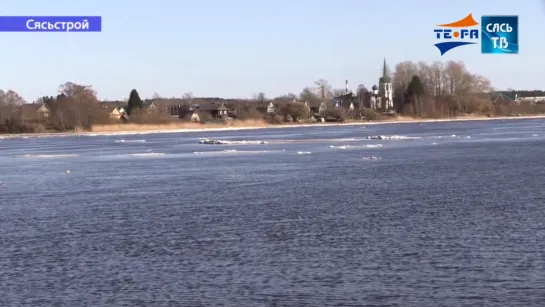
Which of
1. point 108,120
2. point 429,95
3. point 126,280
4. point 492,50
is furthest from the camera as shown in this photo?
point 429,95

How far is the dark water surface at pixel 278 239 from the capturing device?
9.57 meters

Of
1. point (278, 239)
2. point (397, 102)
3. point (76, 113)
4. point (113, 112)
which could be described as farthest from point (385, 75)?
point (278, 239)

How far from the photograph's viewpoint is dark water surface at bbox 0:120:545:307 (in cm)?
957

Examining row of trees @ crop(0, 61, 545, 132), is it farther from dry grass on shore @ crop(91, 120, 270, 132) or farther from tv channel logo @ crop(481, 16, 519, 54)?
tv channel logo @ crop(481, 16, 519, 54)

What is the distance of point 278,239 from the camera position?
13031mm

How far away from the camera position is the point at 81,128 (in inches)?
3361

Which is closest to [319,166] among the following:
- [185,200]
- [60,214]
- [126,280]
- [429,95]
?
[185,200]

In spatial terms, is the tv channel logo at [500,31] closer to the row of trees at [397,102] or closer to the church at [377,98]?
the row of trees at [397,102]

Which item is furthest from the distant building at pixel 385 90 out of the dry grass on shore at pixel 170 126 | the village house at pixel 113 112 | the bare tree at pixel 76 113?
the bare tree at pixel 76 113

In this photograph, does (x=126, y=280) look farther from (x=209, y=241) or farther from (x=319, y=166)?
(x=319, y=166)

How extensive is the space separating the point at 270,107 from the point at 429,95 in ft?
92.3

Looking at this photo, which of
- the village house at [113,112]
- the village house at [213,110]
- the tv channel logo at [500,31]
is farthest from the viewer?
the village house at [213,110]

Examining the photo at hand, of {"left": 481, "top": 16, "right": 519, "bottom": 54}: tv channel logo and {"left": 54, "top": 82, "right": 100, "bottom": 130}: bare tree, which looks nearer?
Result: {"left": 481, "top": 16, "right": 519, "bottom": 54}: tv channel logo

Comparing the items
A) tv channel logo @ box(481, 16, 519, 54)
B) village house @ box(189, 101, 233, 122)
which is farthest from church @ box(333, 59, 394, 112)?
tv channel logo @ box(481, 16, 519, 54)
